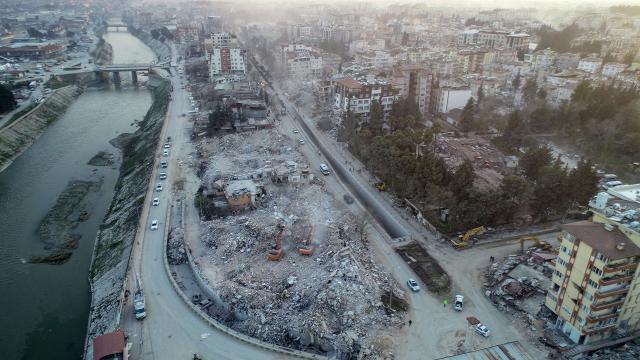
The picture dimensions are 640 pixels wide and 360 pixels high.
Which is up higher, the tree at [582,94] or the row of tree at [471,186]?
the tree at [582,94]

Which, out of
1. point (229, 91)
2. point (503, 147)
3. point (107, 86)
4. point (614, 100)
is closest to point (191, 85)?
point (229, 91)

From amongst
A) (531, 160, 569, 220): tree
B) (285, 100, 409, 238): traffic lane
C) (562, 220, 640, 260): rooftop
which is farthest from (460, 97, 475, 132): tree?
(562, 220, 640, 260): rooftop

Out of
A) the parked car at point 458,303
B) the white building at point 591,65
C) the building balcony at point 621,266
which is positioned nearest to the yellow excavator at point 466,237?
the parked car at point 458,303

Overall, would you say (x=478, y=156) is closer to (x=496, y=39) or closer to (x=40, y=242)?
(x=40, y=242)

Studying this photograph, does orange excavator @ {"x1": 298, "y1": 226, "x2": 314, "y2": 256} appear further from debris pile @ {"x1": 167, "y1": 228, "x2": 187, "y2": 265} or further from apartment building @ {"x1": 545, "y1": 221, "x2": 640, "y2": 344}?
apartment building @ {"x1": 545, "y1": 221, "x2": 640, "y2": 344}

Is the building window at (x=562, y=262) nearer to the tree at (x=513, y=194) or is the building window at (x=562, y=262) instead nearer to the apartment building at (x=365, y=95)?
the tree at (x=513, y=194)

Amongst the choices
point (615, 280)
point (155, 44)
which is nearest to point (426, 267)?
point (615, 280)

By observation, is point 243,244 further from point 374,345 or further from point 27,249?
point 27,249
